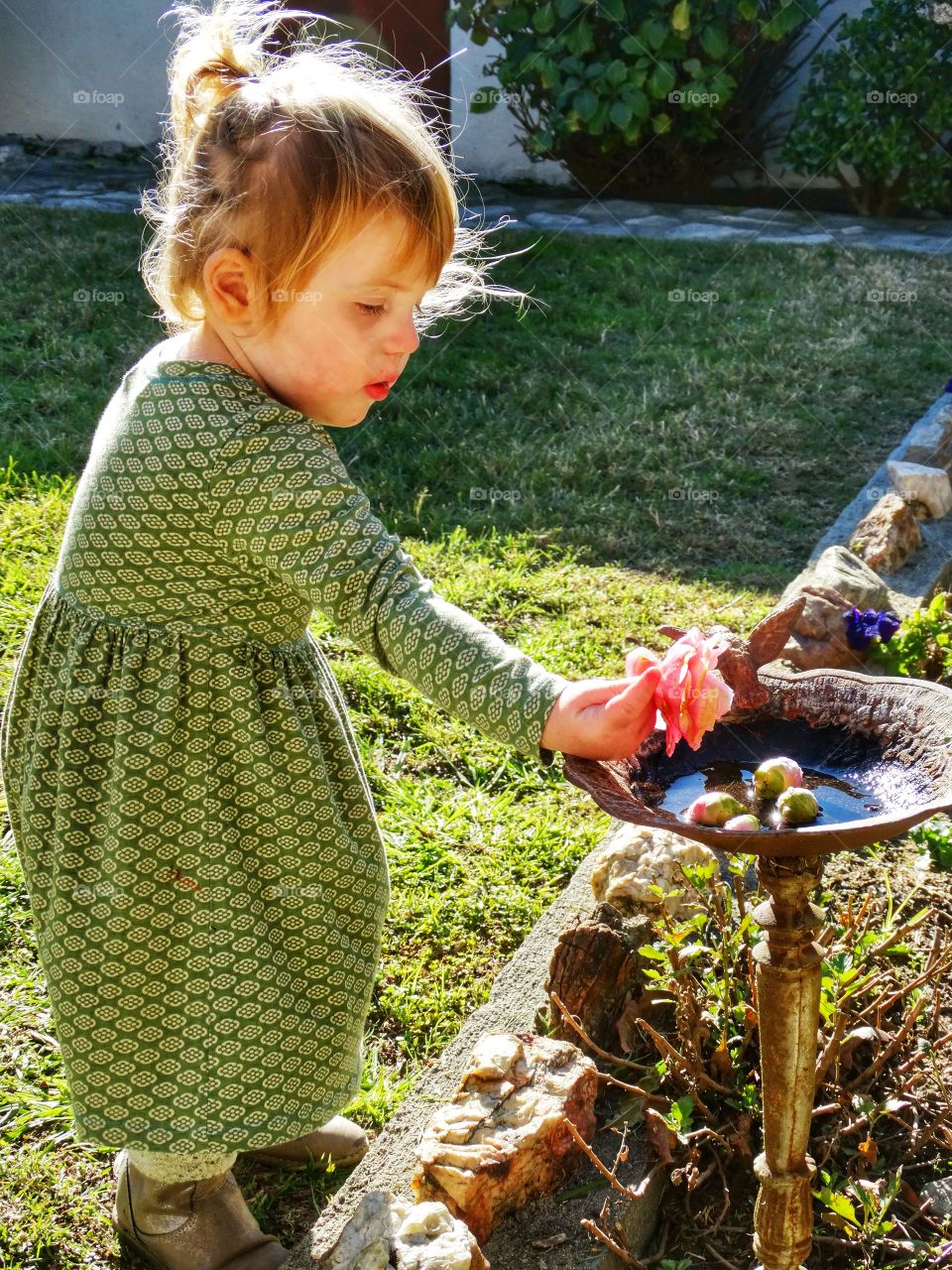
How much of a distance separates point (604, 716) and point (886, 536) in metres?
2.87

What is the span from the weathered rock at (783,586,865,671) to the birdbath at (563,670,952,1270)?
160 centimetres

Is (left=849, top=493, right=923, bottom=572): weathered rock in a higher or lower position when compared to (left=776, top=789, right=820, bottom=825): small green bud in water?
lower

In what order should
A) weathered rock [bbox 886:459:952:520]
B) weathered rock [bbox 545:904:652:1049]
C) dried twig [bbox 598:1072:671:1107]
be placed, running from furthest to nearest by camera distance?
weathered rock [bbox 886:459:952:520] → weathered rock [bbox 545:904:652:1049] → dried twig [bbox 598:1072:671:1107]

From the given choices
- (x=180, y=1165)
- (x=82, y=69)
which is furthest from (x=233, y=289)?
(x=82, y=69)

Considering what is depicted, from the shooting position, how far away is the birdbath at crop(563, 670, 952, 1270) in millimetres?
1485

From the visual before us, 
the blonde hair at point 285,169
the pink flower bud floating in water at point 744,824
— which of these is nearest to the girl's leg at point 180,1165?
the pink flower bud floating in water at point 744,824

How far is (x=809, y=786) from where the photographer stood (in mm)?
1726

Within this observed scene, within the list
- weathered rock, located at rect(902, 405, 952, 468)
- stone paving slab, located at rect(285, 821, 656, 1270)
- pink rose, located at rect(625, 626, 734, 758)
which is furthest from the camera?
weathered rock, located at rect(902, 405, 952, 468)

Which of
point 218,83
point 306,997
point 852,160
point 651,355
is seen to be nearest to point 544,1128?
point 306,997

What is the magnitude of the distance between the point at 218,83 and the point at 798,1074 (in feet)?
5.09

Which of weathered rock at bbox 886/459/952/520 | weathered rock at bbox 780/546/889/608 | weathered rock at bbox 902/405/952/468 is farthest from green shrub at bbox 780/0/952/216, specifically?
weathered rock at bbox 780/546/889/608

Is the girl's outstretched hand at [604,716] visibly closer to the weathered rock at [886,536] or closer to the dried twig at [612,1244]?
the dried twig at [612,1244]

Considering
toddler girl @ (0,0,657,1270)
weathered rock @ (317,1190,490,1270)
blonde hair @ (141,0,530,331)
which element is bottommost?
weathered rock @ (317,1190,490,1270)

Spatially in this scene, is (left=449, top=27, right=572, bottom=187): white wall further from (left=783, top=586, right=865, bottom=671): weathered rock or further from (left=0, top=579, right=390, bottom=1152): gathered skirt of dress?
(left=0, top=579, right=390, bottom=1152): gathered skirt of dress
